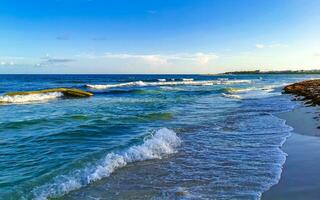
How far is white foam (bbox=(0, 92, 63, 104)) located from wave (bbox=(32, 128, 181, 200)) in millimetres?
20158

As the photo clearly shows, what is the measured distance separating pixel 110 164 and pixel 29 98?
24.8 metres

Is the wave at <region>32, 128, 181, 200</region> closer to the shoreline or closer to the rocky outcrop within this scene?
the shoreline

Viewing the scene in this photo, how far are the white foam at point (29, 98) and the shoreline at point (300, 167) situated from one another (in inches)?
882

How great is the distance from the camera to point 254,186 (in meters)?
7.17

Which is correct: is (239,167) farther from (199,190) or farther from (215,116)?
(215,116)

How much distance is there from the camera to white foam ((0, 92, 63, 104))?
28956 mm

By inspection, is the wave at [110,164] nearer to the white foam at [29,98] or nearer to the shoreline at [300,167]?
the shoreline at [300,167]

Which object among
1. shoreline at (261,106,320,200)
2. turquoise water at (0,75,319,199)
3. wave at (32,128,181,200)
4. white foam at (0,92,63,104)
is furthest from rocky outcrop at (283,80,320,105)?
white foam at (0,92,63,104)

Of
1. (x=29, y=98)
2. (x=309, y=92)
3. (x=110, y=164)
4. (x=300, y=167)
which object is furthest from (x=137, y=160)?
(x=29, y=98)

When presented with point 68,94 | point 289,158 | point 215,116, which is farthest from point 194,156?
point 68,94

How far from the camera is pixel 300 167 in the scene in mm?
8328

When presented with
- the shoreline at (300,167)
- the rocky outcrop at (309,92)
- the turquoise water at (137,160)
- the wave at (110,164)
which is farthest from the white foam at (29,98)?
the shoreline at (300,167)

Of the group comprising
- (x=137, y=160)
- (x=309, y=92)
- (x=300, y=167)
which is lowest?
(x=137, y=160)

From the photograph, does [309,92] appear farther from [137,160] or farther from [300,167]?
[137,160]
